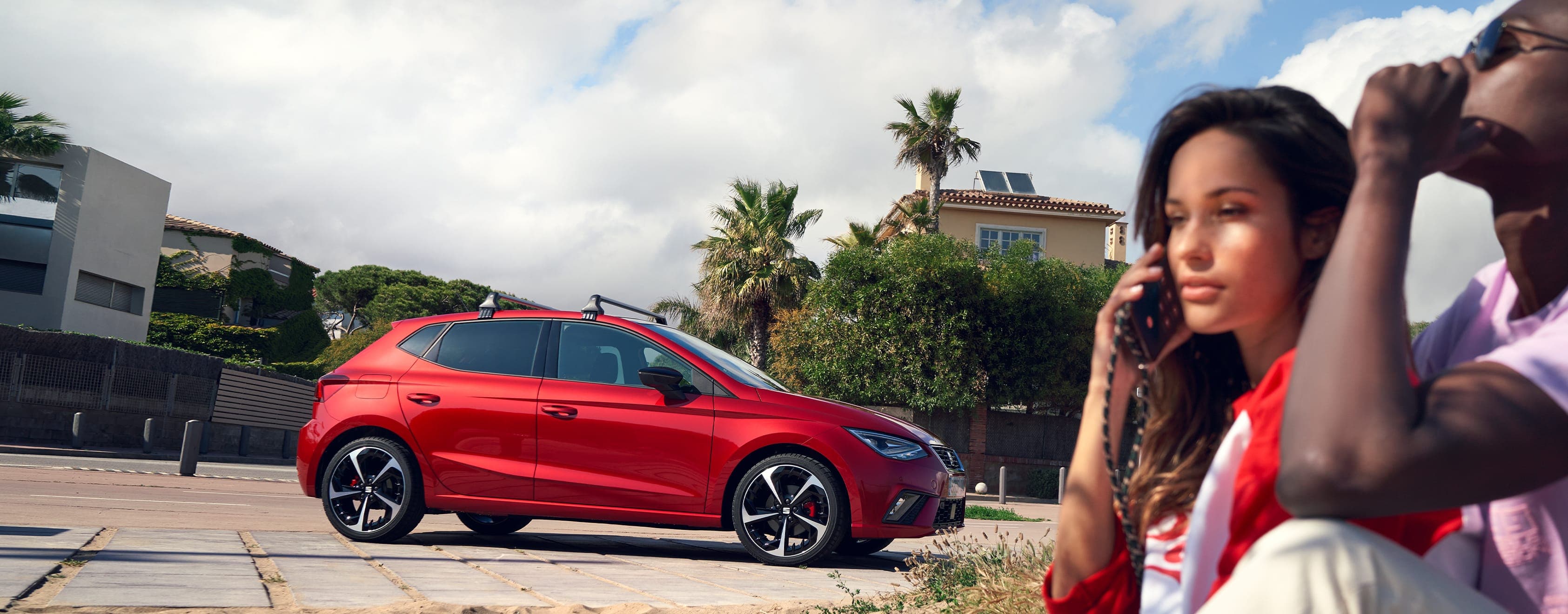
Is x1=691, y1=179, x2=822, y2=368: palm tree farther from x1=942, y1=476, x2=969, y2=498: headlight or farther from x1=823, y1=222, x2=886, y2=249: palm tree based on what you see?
x1=942, y1=476, x2=969, y2=498: headlight

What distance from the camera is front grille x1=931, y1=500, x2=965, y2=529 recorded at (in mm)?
6468

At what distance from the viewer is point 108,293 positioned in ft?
120

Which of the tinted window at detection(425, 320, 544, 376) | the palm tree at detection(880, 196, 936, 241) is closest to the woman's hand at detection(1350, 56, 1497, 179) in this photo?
the tinted window at detection(425, 320, 544, 376)

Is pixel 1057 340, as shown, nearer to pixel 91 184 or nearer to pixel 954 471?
pixel 954 471

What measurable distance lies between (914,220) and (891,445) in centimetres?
2374

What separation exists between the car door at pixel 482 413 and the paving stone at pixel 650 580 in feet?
1.77

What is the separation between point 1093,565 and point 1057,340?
945 inches

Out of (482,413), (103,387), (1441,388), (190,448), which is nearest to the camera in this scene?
(1441,388)

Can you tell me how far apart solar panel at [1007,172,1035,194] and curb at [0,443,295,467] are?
27.4m

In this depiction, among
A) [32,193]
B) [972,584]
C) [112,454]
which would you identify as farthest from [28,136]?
[972,584]

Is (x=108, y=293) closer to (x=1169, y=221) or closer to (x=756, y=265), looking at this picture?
(x=756, y=265)

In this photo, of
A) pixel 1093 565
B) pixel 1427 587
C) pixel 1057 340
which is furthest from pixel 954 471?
pixel 1057 340

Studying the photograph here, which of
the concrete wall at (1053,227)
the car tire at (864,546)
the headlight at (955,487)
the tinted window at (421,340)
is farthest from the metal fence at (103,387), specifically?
the concrete wall at (1053,227)

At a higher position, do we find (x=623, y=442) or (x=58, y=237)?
(x=58, y=237)
